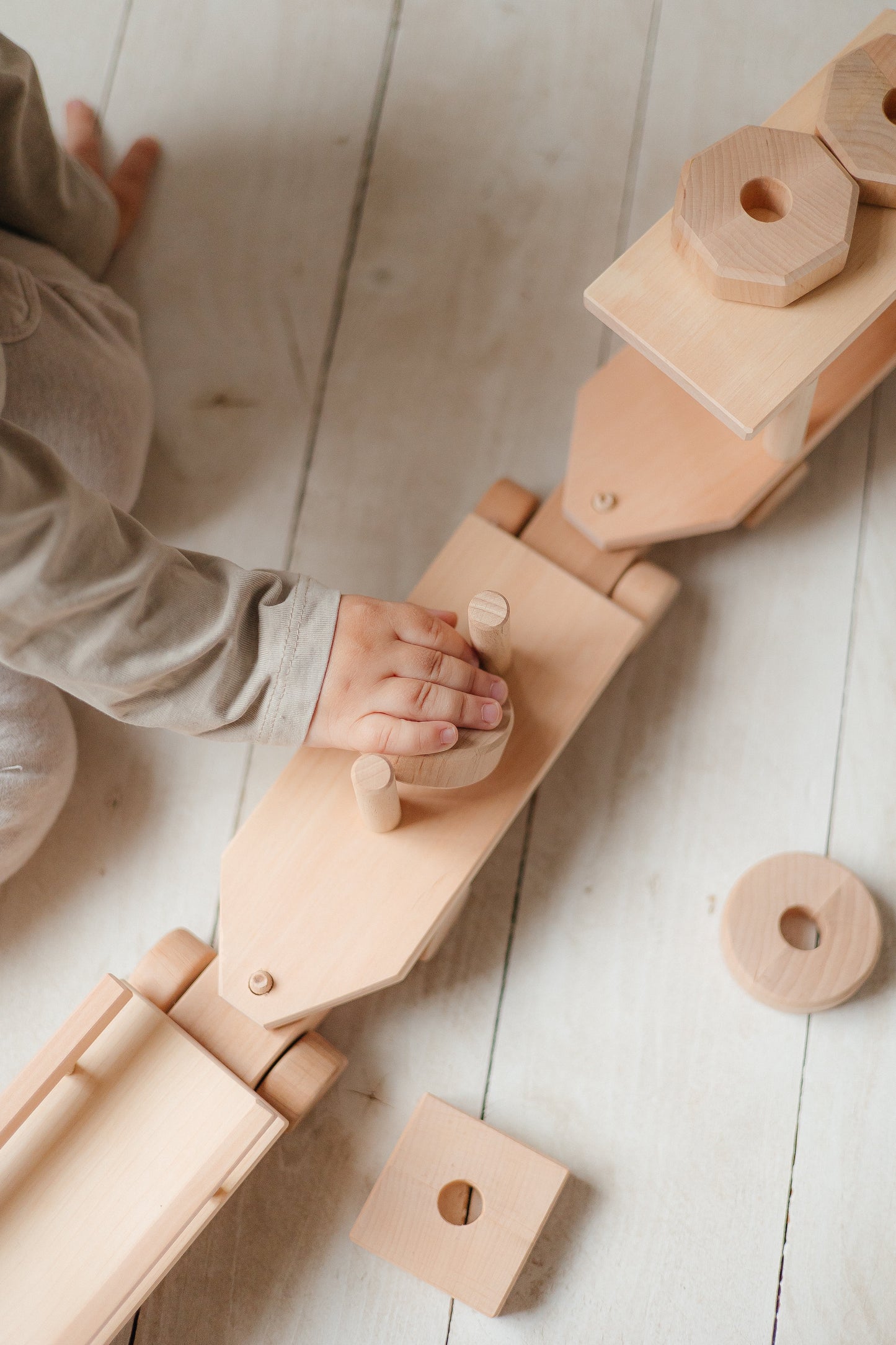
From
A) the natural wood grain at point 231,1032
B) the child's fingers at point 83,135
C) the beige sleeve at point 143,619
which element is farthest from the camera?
the child's fingers at point 83,135

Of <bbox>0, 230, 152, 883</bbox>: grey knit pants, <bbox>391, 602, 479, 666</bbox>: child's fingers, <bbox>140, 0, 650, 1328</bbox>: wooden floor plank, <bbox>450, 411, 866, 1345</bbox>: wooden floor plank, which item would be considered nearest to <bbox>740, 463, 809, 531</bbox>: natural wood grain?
<bbox>450, 411, 866, 1345</bbox>: wooden floor plank

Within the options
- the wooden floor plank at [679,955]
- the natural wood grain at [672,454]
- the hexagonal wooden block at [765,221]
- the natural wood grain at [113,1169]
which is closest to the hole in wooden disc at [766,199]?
the hexagonal wooden block at [765,221]

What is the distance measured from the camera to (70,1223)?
0.61m

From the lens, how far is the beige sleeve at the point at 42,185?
71cm

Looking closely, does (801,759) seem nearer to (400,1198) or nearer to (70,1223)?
(400,1198)

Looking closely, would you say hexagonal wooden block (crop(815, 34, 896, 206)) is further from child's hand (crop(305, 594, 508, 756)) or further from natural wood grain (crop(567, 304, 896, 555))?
child's hand (crop(305, 594, 508, 756))

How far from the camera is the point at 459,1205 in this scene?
0.68 meters

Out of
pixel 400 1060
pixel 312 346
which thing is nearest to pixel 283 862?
pixel 400 1060

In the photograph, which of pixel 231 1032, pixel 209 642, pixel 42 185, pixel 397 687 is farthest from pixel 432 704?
pixel 42 185

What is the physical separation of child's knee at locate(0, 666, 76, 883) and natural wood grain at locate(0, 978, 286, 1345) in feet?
0.48

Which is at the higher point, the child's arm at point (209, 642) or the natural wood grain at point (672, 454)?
the natural wood grain at point (672, 454)

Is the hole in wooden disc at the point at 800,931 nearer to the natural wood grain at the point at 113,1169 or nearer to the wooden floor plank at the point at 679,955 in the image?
the wooden floor plank at the point at 679,955

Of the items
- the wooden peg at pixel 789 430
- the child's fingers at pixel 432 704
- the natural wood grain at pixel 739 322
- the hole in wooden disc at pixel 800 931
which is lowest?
the hole in wooden disc at pixel 800 931

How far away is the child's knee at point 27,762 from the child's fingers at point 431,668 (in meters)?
0.25
